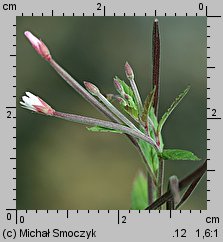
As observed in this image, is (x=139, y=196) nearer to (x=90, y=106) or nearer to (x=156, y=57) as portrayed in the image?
(x=156, y=57)

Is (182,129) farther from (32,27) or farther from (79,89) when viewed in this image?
(79,89)

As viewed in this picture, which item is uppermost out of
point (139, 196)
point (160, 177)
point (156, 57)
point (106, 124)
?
point (156, 57)

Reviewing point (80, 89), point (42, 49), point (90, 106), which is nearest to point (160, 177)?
point (80, 89)

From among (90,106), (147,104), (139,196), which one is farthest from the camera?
(90,106)

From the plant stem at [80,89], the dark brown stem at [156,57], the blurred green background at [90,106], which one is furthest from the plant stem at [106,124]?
the blurred green background at [90,106]

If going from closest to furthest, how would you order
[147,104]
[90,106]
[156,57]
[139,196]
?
[147,104], [156,57], [139,196], [90,106]

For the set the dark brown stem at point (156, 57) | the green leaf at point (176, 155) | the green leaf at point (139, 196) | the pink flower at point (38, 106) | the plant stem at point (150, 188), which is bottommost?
the green leaf at point (139, 196)

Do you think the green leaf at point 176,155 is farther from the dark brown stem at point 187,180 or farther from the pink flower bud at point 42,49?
the pink flower bud at point 42,49

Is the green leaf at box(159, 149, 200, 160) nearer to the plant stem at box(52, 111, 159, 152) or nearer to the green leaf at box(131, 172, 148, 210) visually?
the plant stem at box(52, 111, 159, 152)

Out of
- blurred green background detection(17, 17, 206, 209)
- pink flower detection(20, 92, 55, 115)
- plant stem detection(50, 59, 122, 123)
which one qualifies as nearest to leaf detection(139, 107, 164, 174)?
plant stem detection(50, 59, 122, 123)

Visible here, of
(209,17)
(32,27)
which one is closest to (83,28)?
(32,27)
